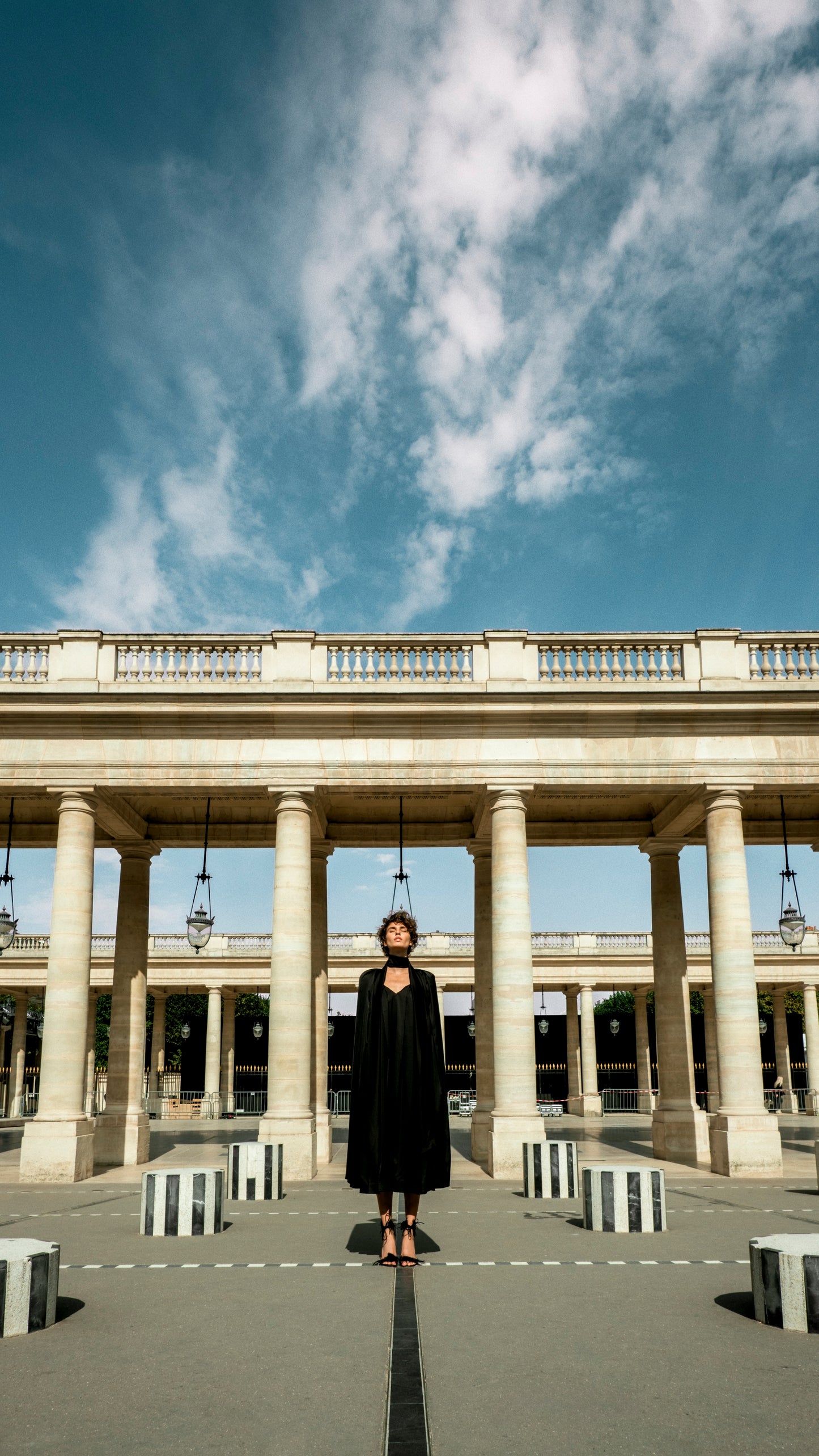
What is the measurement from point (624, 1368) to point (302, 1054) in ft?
43.5

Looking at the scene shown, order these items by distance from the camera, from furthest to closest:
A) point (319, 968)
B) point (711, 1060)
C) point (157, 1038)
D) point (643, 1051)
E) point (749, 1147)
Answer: point (157, 1038)
point (643, 1051)
point (711, 1060)
point (319, 968)
point (749, 1147)

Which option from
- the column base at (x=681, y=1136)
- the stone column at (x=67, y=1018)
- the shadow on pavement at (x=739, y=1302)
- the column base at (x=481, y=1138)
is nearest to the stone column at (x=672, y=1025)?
the column base at (x=681, y=1136)

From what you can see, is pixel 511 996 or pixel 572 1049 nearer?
pixel 511 996

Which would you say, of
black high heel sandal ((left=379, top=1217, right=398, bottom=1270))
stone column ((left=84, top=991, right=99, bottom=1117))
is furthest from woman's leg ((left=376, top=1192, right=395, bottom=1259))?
stone column ((left=84, top=991, right=99, bottom=1117))

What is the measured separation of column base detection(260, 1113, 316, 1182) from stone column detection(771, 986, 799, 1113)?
36671 millimetres

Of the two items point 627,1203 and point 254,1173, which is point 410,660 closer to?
point 254,1173

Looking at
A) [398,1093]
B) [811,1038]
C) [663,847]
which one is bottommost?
[811,1038]

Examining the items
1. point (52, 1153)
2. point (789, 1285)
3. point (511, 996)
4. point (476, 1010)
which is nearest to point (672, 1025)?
point (476, 1010)

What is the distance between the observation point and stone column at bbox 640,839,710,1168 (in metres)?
21.6

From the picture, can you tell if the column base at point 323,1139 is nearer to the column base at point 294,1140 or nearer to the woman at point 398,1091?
the column base at point 294,1140

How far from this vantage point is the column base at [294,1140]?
17.8 meters

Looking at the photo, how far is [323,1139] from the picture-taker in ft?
72.0

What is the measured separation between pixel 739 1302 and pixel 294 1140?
1166 centimetres

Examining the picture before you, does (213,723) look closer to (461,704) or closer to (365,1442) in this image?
(461,704)
